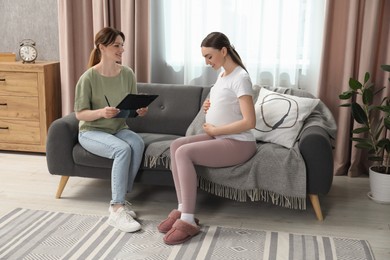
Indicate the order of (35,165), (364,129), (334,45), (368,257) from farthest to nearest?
(35,165) < (334,45) < (364,129) < (368,257)

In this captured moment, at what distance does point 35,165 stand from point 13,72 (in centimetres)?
76

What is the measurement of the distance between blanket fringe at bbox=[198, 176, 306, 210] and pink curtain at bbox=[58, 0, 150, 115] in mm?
1288

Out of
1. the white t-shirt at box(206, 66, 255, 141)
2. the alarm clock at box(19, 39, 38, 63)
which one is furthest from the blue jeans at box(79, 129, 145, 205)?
the alarm clock at box(19, 39, 38, 63)

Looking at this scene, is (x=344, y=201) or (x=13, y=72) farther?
(x=13, y=72)

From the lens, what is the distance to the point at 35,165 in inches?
152

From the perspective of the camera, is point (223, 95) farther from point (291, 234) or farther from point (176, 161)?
point (291, 234)

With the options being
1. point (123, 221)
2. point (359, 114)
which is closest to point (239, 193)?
point (123, 221)

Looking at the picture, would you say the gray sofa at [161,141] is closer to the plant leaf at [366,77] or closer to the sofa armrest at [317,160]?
the sofa armrest at [317,160]

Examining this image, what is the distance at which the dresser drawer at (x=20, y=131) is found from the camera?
13.2 ft

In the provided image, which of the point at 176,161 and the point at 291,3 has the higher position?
the point at 291,3

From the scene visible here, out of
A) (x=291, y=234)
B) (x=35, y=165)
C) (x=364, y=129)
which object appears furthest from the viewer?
(x=35, y=165)

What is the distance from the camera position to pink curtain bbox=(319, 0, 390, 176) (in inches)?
134

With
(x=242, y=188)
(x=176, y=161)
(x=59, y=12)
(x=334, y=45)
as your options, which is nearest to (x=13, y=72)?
(x=59, y=12)

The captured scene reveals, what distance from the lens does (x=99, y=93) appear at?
2975 mm
